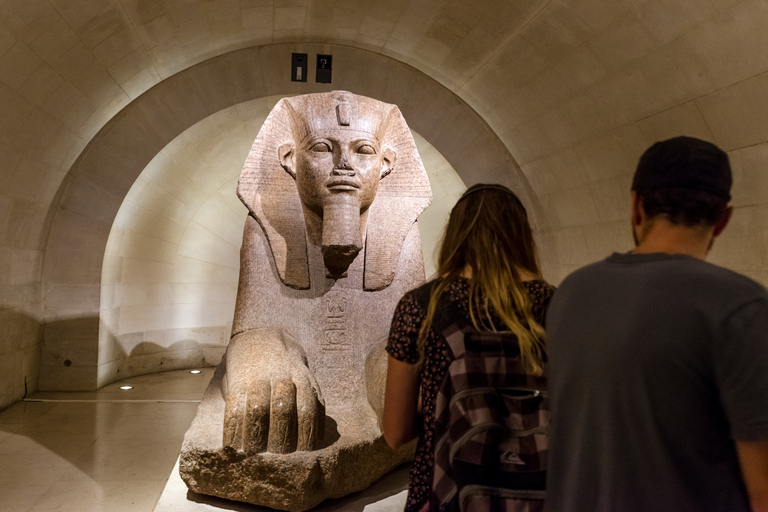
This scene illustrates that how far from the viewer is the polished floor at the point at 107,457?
262cm

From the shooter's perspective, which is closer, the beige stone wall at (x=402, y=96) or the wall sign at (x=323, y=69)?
the beige stone wall at (x=402, y=96)

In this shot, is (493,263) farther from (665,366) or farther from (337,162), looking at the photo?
(337,162)

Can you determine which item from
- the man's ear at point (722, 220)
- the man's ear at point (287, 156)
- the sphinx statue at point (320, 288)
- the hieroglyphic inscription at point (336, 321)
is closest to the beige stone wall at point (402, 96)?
→ the sphinx statue at point (320, 288)

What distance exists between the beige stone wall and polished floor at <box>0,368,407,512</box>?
54cm

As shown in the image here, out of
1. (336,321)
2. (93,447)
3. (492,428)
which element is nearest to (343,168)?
(336,321)

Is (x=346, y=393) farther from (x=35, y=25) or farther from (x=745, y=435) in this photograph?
(x=35, y=25)

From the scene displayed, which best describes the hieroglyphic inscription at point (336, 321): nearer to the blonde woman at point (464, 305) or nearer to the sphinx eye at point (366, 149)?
the sphinx eye at point (366, 149)

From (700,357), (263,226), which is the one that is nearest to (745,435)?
(700,357)

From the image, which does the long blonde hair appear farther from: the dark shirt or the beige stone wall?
the beige stone wall

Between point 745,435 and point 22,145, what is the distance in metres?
4.88

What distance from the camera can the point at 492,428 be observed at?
1216 millimetres

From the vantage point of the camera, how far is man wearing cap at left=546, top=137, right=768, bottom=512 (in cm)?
85

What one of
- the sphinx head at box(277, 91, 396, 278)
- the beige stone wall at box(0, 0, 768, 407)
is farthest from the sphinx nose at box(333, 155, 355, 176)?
the beige stone wall at box(0, 0, 768, 407)

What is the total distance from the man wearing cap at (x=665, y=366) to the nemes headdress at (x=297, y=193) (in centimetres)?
223
